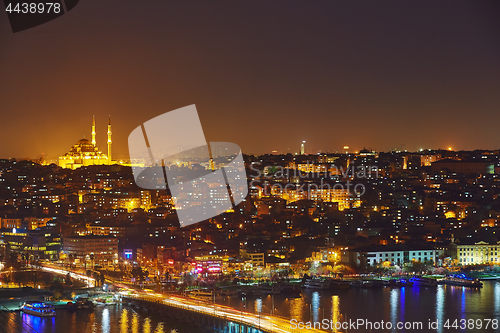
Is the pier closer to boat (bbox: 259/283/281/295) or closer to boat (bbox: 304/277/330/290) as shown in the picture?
boat (bbox: 259/283/281/295)

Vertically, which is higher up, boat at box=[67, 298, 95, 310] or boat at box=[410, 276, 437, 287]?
boat at box=[410, 276, 437, 287]

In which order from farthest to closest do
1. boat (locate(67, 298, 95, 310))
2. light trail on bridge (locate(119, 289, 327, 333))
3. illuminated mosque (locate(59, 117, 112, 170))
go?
1. illuminated mosque (locate(59, 117, 112, 170))
2. boat (locate(67, 298, 95, 310))
3. light trail on bridge (locate(119, 289, 327, 333))

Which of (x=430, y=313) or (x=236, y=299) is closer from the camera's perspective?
(x=430, y=313)

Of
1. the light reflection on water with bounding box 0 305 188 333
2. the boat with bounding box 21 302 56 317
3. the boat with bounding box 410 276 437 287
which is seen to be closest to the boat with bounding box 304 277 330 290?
the boat with bounding box 410 276 437 287

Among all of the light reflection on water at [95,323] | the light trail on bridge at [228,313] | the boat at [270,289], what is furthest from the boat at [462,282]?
the light reflection on water at [95,323]

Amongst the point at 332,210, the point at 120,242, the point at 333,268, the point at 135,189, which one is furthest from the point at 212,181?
the point at 333,268

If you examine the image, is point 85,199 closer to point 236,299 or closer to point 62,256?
point 62,256

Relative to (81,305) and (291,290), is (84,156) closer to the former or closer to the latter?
(291,290)
